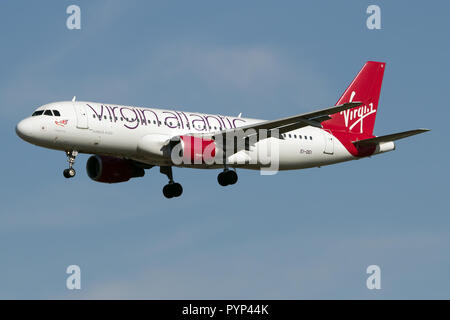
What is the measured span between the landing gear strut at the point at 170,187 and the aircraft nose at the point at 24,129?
1016 cm

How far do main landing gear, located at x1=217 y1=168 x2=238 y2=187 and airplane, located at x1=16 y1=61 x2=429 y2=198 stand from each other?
49 millimetres

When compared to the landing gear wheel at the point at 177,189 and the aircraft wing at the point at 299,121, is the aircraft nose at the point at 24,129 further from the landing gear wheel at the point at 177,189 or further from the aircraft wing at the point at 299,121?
the landing gear wheel at the point at 177,189

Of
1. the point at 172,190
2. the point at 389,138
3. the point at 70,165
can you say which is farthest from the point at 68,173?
the point at 389,138

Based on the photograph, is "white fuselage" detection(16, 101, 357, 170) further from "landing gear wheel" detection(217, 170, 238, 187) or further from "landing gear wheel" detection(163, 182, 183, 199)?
"landing gear wheel" detection(163, 182, 183, 199)

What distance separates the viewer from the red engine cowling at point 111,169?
53156 mm

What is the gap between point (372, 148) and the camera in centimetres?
5691

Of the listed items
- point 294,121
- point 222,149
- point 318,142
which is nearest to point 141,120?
point 222,149

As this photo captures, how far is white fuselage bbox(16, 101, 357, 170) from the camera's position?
47375mm

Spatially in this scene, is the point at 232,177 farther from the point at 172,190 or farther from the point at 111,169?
the point at 111,169

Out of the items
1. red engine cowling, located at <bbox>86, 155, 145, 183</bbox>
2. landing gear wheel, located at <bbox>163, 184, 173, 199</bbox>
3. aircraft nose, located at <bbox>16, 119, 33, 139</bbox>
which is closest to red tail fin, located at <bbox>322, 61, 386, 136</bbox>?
landing gear wheel, located at <bbox>163, 184, 173, 199</bbox>

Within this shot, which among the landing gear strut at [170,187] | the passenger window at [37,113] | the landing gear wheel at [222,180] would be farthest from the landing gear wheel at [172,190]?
the passenger window at [37,113]

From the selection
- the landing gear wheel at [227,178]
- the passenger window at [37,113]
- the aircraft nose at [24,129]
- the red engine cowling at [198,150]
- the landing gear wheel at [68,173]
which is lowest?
the landing gear wheel at [68,173]

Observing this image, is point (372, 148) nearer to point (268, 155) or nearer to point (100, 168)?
point (268, 155)

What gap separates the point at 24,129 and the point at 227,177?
1143 centimetres
